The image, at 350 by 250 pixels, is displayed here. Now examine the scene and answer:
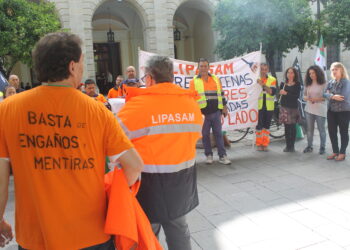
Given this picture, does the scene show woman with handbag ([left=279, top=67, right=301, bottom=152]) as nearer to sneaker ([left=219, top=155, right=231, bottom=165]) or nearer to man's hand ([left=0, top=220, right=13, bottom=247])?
sneaker ([left=219, top=155, right=231, bottom=165])

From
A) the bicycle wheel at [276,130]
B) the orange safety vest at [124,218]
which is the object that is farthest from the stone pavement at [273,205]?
the bicycle wheel at [276,130]

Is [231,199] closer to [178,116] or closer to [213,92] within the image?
[213,92]

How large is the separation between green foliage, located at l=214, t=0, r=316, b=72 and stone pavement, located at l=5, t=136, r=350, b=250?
5.94m

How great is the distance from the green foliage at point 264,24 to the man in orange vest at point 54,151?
10.4 m

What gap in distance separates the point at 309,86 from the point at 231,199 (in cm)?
333

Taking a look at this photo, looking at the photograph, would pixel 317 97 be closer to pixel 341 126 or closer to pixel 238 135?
pixel 341 126

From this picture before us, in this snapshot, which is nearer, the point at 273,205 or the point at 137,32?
the point at 273,205

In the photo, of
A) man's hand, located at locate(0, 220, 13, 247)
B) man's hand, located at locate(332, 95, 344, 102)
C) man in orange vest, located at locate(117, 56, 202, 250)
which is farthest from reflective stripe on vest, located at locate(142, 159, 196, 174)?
man's hand, located at locate(332, 95, 344, 102)

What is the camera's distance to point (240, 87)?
280 inches

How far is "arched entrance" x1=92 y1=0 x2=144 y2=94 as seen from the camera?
22281 millimetres

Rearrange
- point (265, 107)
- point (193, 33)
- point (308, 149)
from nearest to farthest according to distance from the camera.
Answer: point (308, 149), point (265, 107), point (193, 33)

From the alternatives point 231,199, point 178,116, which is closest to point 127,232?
point 178,116

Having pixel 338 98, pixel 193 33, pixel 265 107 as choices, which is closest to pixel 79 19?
pixel 193 33

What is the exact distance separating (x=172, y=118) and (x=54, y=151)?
0.91 meters
